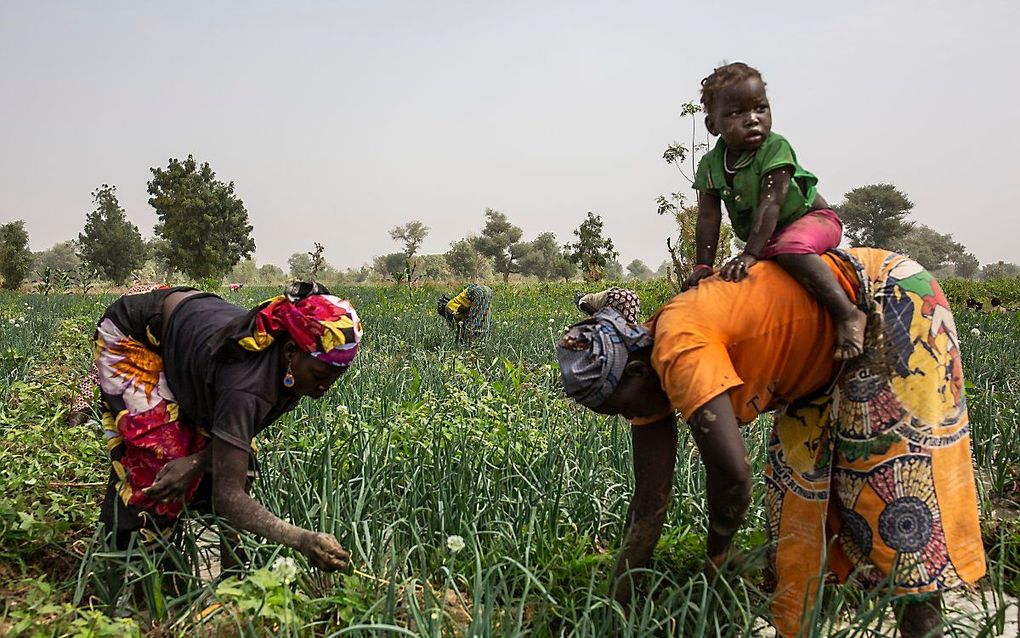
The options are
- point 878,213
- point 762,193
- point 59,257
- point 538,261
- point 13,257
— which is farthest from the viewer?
point 59,257

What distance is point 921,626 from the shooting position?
1.58m

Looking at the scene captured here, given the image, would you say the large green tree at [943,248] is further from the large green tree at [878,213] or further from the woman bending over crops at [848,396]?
the woman bending over crops at [848,396]

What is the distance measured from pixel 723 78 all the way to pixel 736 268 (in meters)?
0.53

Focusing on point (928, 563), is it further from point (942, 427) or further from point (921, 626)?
point (942, 427)

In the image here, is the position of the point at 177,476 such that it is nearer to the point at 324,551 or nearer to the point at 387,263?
the point at 324,551

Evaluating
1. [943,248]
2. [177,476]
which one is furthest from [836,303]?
[943,248]

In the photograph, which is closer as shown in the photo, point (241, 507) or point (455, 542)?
point (455, 542)

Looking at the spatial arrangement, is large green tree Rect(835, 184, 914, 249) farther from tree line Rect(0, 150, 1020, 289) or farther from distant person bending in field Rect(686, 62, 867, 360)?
distant person bending in field Rect(686, 62, 867, 360)

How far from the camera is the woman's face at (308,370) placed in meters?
1.80

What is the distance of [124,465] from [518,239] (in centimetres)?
→ 6764

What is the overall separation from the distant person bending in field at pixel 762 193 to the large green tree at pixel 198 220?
39508 mm

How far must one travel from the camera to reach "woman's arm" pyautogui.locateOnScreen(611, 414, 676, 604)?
1653mm

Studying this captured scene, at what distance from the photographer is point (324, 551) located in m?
1.56

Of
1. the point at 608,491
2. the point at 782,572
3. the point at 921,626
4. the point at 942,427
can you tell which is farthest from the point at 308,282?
the point at 921,626
